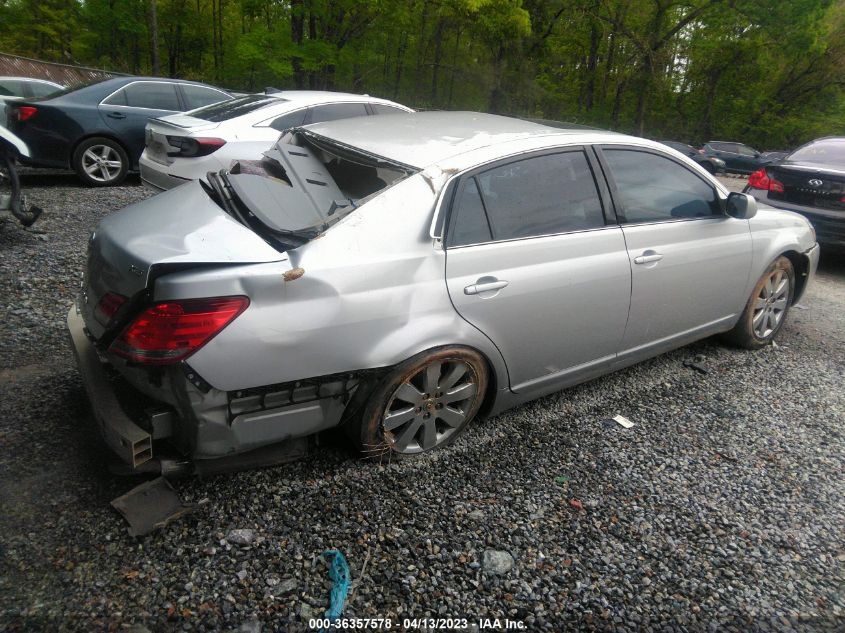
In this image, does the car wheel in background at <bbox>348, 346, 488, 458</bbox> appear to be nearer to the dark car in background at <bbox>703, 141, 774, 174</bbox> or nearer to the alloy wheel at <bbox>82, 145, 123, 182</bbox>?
the alloy wheel at <bbox>82, 145, 123, 182</bbox>

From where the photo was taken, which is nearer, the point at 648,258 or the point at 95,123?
the point at 648,258

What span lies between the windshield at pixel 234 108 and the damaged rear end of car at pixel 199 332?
4247 mm

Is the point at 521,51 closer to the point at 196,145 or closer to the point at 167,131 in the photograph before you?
the point at 167,131

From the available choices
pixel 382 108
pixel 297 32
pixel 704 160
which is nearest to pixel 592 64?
pixel 704 160

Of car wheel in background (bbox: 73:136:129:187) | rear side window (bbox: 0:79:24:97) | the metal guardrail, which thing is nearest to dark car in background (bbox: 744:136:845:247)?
car wheel in background (bbox: 73:136:129:187)

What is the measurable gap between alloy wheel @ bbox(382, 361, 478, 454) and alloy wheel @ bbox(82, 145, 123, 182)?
7.22m

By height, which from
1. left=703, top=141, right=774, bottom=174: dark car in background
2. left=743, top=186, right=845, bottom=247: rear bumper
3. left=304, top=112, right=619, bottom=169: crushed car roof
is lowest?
left=703, top=141, right=774, bottom=174: dark car in background

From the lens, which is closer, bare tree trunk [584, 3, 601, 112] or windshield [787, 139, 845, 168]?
windshield [787, 139, 845, 168]

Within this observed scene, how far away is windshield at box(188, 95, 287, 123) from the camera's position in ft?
21.6

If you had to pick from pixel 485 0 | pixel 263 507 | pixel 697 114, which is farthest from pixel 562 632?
pixel 697 114

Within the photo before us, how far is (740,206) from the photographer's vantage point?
3930mm

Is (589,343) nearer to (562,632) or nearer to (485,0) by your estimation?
(562,632)

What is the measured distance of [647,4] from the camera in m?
27.5

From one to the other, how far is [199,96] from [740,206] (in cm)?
796
